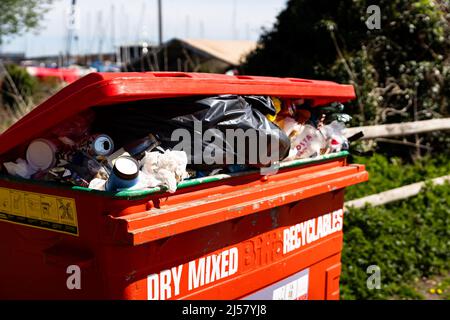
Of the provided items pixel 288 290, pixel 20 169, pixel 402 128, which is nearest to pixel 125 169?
pixel 20 169

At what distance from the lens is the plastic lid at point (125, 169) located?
220 cm

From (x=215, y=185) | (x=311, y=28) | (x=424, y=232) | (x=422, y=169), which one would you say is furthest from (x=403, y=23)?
(x=215, y=185)

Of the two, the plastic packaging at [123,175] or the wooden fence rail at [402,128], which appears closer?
the plastic packaging at [123,175]

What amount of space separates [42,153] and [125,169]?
0.48 metres

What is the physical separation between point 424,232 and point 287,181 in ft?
9.65

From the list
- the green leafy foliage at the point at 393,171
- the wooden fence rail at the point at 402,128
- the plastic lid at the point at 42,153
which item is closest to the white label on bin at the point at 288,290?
the plastic lid at the point at 42,153

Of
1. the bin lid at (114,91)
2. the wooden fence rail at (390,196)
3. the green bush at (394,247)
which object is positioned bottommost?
the green bush at (394,247)

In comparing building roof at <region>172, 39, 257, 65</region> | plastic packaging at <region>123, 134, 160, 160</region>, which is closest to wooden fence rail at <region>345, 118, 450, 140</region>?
plastic packaging at <region>123, 134, 160, 160</region>

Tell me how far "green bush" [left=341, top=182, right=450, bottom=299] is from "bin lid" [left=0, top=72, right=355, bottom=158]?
99.8 inches

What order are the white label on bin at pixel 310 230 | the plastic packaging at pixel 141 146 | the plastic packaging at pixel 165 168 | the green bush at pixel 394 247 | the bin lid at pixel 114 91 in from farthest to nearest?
the green bush at pixel 394 247, the white label on bin at pixel 310 230, the plastic packaging at pixel 141 146, the plastic packaging at pixel 165 168, the bin lid at pixel 114 91

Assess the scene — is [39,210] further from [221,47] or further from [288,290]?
[221,47]

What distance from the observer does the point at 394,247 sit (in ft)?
16.9

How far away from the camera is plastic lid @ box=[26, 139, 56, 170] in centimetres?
248

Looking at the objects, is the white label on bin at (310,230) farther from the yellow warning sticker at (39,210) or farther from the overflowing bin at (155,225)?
the yellow warning sticker at (39,210)
